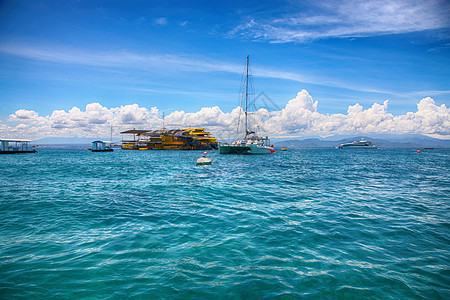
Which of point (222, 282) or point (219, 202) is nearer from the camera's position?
point (222, 282)

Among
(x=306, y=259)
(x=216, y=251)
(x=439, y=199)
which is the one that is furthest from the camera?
(x=439, y=199)

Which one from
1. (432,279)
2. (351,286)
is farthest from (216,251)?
(432,279)

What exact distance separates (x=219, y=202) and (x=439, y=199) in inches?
476

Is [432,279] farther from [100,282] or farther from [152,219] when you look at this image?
[152,219]

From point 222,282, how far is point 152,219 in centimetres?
493

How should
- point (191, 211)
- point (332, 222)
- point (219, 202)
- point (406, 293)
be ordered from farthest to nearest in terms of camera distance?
1. point (219, 202)
2. point (191, 211)
3. point (332, 222)
4. point (406, 293)

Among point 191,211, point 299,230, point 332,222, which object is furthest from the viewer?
point 191,211

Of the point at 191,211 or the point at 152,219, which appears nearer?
the point at 152,219

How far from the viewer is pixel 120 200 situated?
39.4 ft

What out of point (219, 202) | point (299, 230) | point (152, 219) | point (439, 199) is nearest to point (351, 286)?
point (299, 230)

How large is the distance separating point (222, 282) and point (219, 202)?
7121 millimetres

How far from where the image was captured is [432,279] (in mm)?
4816

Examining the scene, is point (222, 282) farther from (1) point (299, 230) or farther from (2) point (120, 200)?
(2) point (120, 200)

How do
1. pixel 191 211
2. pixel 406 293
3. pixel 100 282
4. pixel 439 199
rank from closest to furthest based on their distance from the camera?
pixel 406 293
pixel 100 282
pixel 191 211
pixel 439 199
